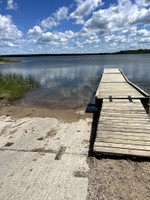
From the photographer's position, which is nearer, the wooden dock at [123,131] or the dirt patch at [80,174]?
the dirt patch at [80,174]

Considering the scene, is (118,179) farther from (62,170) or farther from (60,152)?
(60,152)

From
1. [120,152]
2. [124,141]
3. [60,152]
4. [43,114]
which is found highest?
[124,141]

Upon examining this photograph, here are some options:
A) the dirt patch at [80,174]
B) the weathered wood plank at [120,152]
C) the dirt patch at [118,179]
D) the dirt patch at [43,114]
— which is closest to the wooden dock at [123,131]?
the weathered wood plank at [120,152]

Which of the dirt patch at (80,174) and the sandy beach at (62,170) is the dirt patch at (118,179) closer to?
the sandy beach at (62,170)

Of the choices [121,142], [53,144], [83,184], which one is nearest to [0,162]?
[53,144]

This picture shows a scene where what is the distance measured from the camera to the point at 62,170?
4.03m

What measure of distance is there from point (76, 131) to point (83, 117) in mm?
1984

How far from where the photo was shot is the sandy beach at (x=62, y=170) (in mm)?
3320

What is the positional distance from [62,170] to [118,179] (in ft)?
5.01

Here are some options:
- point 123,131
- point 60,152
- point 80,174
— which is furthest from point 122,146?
point 60,152

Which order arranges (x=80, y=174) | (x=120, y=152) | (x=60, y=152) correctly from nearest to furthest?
(x=80, y=174), (x=120, y=152), (x=60, y=152)

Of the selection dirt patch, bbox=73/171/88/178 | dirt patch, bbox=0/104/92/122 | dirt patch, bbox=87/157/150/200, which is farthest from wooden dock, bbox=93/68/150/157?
dirt patch, bbox=0/104/92/122

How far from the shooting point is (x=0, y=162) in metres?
4.48

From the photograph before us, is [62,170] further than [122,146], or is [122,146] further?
[122,146]
